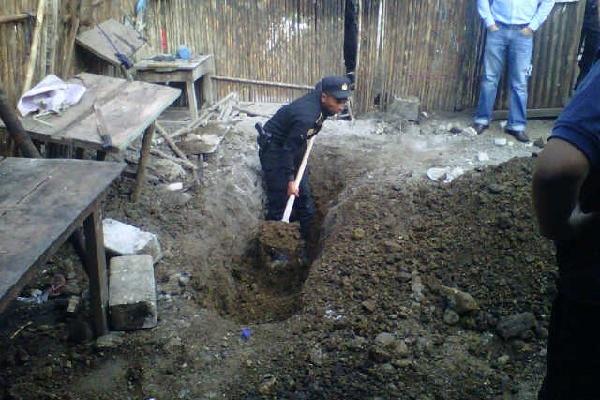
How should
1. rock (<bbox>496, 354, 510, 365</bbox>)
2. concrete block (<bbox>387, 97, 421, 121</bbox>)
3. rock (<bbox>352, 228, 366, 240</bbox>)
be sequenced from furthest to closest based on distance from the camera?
1. concrete block (<bbox>387, 97, 421, 121</bbox>)
2. rock (<bbox>352, 228, 366, 240</bbox>)
3. rock (<bbox>496, 354, 510, 365</bbox>)

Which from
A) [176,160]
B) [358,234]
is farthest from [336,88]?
[176,160]

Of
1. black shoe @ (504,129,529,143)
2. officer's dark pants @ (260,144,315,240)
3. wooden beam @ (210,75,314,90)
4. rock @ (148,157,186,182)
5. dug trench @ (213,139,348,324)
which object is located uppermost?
wooden beam @ (210,75,314,90)

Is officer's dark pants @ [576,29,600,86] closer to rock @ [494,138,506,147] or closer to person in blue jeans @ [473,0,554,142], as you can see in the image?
person in blue jeans @ [473,0,554,142]

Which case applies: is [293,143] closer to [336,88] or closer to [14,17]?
[336,88]

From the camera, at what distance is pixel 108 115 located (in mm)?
4719

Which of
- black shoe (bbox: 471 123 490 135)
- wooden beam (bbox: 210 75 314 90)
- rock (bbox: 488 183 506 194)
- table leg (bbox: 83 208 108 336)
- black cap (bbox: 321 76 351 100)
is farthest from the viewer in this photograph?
wooden beam (bbox: 210 75 314 90)

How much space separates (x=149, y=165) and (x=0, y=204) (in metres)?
2.89

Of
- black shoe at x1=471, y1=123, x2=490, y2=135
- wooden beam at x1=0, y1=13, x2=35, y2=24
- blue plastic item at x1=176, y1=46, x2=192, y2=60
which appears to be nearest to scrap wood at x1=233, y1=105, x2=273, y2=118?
blue plastic item at x1=176, y1=46, x2=192, y2=60

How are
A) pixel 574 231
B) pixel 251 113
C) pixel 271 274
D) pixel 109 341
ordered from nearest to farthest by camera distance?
1. pixel 574 231
2. pixel 109 341
3. pixel 271 274
4. pixel 251 113

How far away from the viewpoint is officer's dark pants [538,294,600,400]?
198 cm

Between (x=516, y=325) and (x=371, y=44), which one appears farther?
(x=371, y=44)

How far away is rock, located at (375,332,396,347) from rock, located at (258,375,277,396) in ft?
2.31

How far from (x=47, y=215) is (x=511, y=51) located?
20.2 ft

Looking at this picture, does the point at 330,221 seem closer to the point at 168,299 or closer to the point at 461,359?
the point at 168,299
